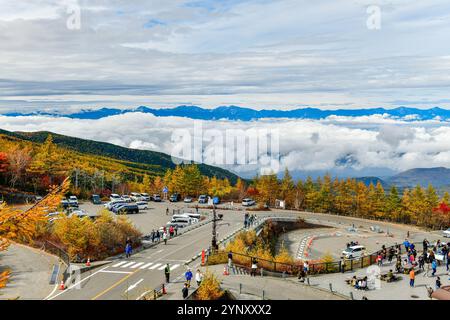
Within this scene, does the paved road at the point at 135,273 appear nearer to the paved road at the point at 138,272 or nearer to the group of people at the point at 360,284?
the paved road at the point at 138,272

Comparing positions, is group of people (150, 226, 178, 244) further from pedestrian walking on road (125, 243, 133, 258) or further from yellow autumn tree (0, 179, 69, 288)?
yellow autumn tree (0, 179, 69, 288)

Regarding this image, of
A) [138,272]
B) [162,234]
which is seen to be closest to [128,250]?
[138,272]

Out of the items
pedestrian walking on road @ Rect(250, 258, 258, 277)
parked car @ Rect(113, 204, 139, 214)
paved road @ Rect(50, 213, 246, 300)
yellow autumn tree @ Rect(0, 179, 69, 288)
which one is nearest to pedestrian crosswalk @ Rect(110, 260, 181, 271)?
paved road @ Rect(50, 213, 246, 300)

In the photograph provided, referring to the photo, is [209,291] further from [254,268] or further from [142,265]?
[142,265]

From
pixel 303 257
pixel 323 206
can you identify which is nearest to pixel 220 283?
pixel 303 257

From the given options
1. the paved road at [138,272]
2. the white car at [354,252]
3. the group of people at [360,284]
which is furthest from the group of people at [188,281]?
the white car at [354,252]
